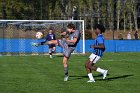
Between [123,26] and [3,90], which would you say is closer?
[3,90]

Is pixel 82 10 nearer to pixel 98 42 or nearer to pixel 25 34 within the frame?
pixel 25 34

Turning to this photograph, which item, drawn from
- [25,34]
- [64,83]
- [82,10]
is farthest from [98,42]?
[82,10]

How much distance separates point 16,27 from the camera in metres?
41.2

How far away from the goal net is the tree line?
14.6 m

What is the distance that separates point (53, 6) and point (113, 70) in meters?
48.1

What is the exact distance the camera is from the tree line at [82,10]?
203 feet

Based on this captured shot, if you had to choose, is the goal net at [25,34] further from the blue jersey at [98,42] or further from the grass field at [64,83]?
the blue jersey at [98,42]

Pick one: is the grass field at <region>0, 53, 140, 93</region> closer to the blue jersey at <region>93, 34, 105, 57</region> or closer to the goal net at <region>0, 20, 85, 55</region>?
the blue jersey at <region>93, 34, 105, 57</region>

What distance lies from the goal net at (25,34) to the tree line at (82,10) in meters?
14.6

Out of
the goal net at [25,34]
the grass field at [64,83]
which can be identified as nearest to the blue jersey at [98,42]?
the grass field at [64,83]

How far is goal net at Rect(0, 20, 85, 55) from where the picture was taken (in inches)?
1555

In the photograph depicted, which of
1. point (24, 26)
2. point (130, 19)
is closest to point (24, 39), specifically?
point (24, 26)

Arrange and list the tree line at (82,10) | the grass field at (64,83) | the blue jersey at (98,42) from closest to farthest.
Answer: the grass field at (64,83)
the blue jersey at (98,42)
the tree line at (82,10)

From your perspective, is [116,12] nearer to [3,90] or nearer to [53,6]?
[53,6]
